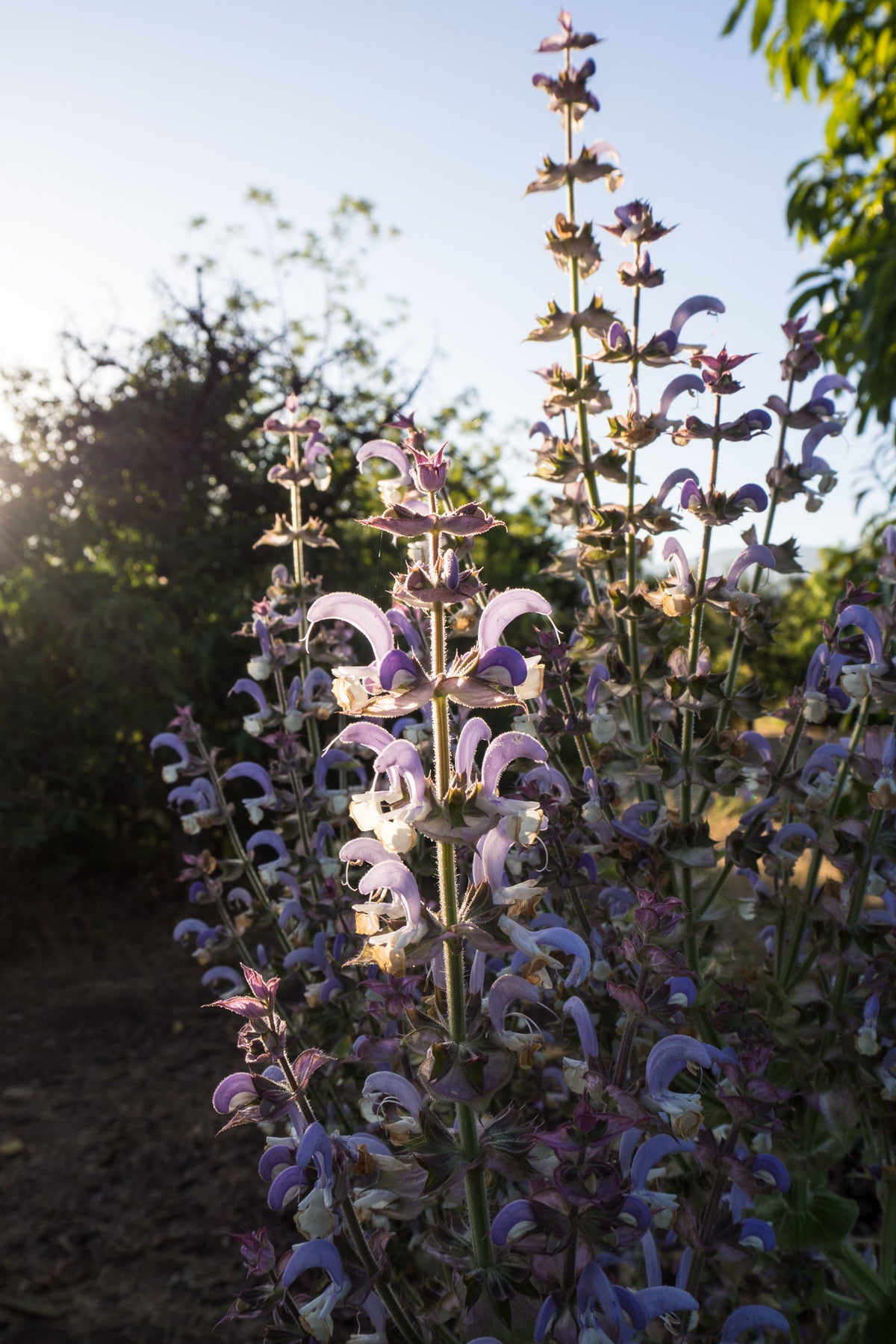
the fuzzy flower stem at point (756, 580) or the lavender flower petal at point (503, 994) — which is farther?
the fuzzy flower stem at point (756, 580)

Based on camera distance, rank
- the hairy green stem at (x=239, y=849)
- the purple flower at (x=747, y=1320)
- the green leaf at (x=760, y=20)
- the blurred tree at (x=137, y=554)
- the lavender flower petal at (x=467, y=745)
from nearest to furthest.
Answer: the lavender flower petal at (x=467, y=745) → the purple flower at (x=747, y=1320) → the hairy green stem at (x=239, y=849) → the green leaf at (x=760, y=20) → the blurred tree at (x=137, y=554)

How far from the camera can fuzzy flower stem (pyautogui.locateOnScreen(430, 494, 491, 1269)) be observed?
1.15 m

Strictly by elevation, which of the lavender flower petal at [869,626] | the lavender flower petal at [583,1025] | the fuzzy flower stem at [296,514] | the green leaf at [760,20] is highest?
the green leaf at [760,20]

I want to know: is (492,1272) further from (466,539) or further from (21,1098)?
(21,1098)

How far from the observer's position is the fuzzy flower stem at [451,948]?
115 centimetres

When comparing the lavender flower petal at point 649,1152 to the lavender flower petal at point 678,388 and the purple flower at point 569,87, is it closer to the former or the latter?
the lavender flower petal at point 678,388

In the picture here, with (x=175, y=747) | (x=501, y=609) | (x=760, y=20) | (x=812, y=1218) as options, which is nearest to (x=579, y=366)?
(x=501, y=609)

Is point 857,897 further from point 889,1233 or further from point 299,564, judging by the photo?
point 299,564

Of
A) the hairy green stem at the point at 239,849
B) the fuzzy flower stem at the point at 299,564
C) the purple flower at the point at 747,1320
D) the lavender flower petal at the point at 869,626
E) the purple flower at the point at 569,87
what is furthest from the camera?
the fuzzy flower stem at the point at 299,564

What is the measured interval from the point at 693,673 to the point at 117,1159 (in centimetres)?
332

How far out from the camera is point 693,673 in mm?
1860

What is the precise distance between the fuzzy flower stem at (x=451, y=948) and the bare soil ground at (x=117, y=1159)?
713mm

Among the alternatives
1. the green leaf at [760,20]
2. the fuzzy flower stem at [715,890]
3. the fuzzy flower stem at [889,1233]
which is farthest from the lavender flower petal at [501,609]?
the green leaf at [760,20]

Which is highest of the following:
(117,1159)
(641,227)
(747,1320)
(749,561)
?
(641,227)
